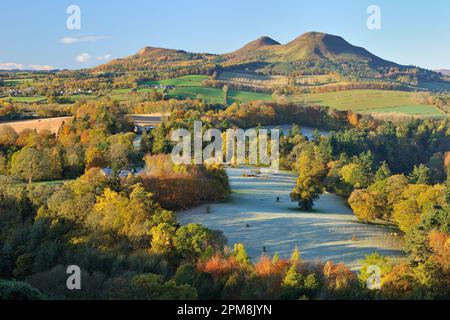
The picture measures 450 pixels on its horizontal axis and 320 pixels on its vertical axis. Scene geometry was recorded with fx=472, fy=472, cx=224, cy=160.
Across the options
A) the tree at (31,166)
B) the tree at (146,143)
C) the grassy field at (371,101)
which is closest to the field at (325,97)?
the grassy field at (371,101)

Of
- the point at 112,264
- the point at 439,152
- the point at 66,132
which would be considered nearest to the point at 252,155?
the point at 66,132

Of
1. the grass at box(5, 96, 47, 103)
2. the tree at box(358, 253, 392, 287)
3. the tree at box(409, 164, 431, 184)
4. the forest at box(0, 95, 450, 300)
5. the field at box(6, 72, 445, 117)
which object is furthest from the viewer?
the field at box(6, 72, 445, 117)

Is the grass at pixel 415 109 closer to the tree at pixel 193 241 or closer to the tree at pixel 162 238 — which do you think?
the tree at pixel 193 241

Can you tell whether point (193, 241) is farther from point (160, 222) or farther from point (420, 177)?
point (420, 177)

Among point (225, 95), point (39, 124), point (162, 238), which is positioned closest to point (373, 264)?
point (162, 238)
